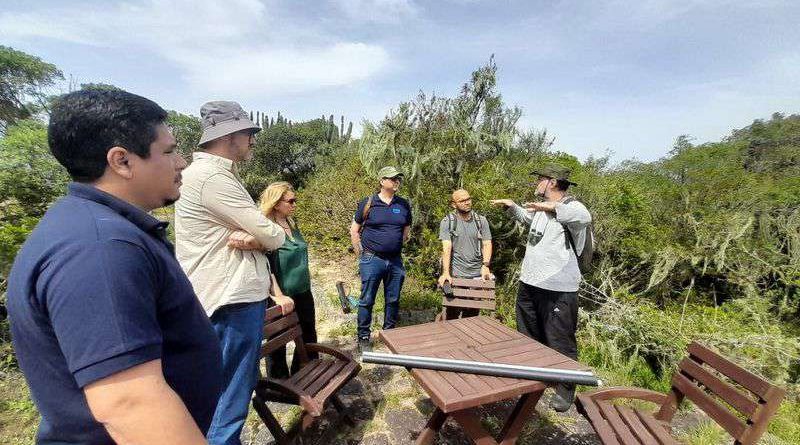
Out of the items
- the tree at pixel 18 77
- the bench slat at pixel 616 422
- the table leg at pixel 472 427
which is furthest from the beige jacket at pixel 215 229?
the tree at pixel 18 77

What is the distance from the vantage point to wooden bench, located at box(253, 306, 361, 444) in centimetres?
238

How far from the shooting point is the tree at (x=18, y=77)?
21219 millimetres

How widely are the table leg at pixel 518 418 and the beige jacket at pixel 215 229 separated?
5.76 feet

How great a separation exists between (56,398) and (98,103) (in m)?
0.71

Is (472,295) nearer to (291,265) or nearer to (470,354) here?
(470,354)

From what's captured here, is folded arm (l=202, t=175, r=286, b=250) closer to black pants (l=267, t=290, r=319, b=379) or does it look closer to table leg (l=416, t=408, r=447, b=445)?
black pants (l=267, t=290, r=319, b=379)

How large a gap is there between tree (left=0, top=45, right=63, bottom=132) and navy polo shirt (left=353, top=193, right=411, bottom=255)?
86.8ft

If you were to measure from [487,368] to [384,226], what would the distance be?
2029 millimetres

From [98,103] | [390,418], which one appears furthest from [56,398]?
[390,418]

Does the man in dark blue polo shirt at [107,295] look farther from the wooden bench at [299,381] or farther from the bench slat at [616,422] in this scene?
the bench slat at [616,422]

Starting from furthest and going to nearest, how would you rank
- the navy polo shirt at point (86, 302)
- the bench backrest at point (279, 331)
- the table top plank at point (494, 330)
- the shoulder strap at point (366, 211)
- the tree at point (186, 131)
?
the tree at point (186, 131) → the shoulder strap at point (366, 211) → the table top plank at point (494, 330) → the bench backrest at point (279, 331) → the navy polo shirt at point (86, 302)

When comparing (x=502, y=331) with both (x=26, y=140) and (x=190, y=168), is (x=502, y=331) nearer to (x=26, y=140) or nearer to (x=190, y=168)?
(x=190, y=168)

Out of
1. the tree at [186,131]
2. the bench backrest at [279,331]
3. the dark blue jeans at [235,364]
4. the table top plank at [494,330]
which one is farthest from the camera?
the tree at [186,131]

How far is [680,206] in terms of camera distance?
16.6ft
